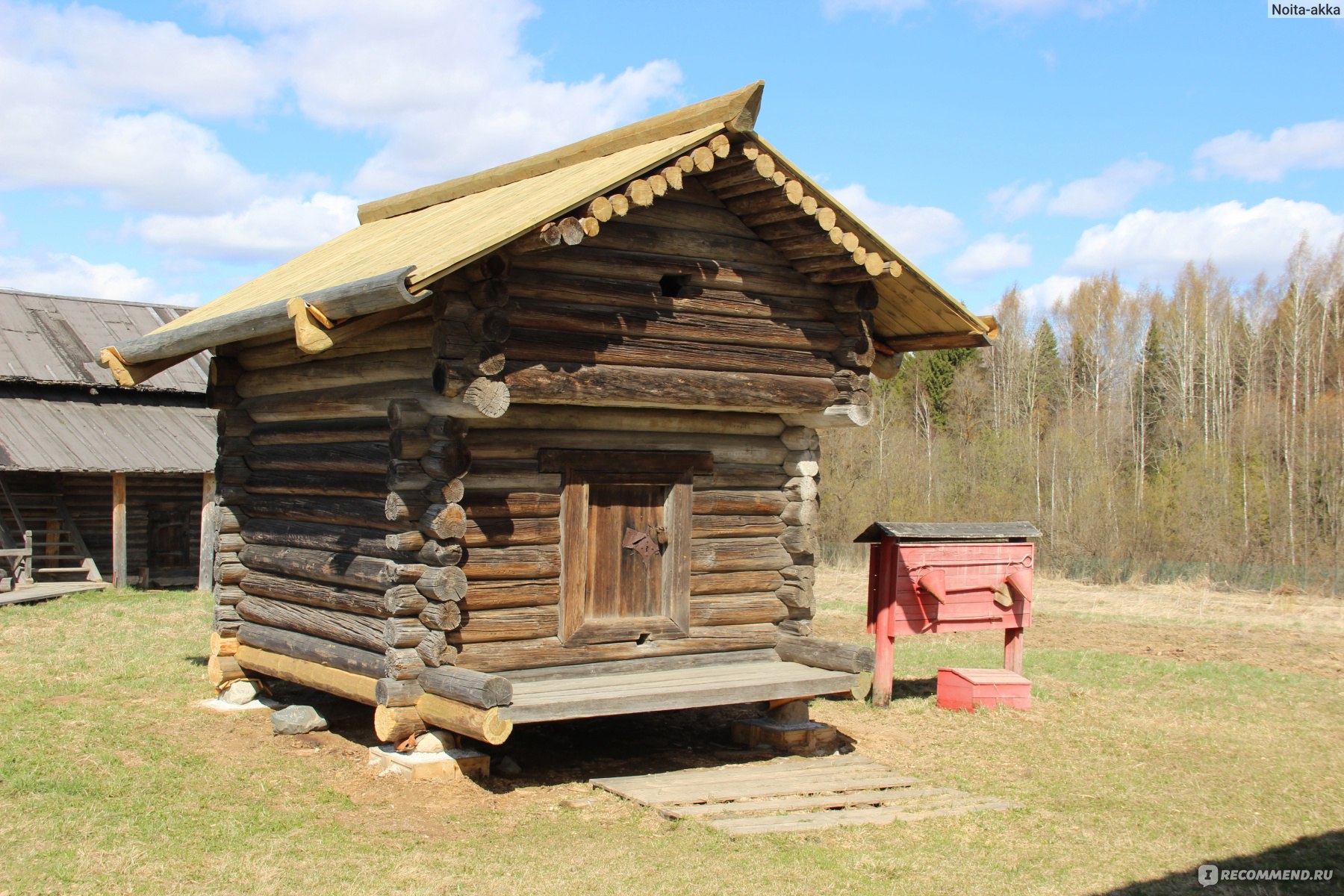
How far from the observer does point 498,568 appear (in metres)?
10.1

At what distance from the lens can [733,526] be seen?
452 inches

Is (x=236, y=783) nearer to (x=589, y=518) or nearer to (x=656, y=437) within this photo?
(x=589, y=518)

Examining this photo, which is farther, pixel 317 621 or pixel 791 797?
pixel 317 621

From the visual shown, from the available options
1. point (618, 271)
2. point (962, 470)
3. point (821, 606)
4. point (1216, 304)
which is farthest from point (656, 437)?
point (1216, 304)

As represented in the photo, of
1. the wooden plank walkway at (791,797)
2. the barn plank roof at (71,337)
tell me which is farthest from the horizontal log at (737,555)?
the barn plank roof at (71,337)

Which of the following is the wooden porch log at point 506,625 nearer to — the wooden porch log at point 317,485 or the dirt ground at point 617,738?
the dirt ground at point 617,738

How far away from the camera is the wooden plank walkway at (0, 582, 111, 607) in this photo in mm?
21391

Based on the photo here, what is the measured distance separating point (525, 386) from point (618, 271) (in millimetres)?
1350

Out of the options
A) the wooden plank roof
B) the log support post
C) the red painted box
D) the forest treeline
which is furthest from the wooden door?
the forest treeline

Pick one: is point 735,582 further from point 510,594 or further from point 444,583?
point 444,583

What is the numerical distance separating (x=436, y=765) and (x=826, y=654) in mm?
3608

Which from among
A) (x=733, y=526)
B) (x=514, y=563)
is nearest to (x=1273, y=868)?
(x=733, y=526)

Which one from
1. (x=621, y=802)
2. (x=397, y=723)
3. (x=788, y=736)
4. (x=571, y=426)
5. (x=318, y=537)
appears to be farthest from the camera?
(x=318, y=537)

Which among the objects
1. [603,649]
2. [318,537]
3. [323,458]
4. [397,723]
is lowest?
[397,723]
